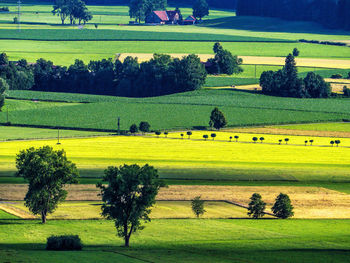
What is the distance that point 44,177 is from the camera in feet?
306

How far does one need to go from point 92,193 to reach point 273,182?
2496cm

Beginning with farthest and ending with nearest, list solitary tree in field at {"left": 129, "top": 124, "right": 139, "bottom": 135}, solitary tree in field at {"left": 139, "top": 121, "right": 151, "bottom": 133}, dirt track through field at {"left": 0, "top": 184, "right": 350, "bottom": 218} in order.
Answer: solitary tree in field at {"left": 139, "top": 121, "right": 151, "bottom": 133} → solitary tree in field at {"left": 129, "top": 124, "right": 139, "bottom": 135} → dirt track through field at {"left": 0, "top": 184, "right": 350, "bottom": 218}

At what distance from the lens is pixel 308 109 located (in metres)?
186

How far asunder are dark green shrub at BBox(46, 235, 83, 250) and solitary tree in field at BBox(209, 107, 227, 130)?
8738 centimetres

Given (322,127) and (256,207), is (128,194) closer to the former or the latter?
(256,207)

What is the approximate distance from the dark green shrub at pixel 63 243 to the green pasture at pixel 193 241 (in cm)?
97

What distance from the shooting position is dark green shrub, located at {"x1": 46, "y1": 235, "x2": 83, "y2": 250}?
78125 mm

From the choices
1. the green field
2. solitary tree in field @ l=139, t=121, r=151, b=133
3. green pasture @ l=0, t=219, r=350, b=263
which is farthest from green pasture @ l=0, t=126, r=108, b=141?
green pasture @ l=0, t=219, r=350, b=263

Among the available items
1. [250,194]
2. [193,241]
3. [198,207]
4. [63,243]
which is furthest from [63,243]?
[250,194]

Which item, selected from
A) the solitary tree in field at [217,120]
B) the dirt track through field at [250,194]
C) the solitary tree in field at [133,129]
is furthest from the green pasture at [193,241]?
the solitary tree in field at [217,120]

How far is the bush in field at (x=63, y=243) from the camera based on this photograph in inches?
3076

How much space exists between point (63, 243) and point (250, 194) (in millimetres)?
34981

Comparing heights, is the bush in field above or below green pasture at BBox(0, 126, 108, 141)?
below

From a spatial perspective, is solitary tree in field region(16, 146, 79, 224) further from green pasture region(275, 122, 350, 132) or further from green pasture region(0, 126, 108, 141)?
green pasture region(275, 122, 350, 132)
